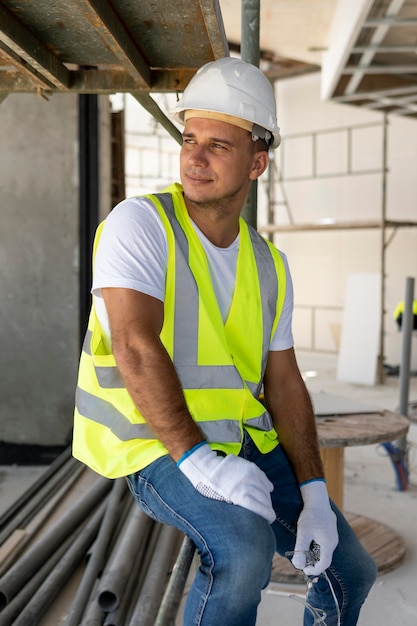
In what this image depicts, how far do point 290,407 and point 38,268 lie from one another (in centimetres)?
400

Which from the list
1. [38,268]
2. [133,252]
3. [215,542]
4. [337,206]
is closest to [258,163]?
[133,252]

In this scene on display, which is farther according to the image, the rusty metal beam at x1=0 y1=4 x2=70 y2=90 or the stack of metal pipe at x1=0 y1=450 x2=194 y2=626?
the stack of metal pipe at x1=0 y1=450 x2=194 y2=626

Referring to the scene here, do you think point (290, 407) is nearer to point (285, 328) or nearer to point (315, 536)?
point (285, 328)

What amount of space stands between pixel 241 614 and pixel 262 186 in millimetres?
13488

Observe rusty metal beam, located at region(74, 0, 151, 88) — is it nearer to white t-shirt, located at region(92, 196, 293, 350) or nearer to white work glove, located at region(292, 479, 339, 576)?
white t-shirt, located at region(92, 196, 293, 350)

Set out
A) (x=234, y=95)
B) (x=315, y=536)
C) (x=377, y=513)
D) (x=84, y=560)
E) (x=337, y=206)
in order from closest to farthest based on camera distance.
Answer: (x=315, y=536)
(x=234, y=95)
(x=84, y=560)
(x=377, y=513)
(x=337, y=206)

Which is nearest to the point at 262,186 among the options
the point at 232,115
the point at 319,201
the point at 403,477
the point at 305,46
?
the point at 319,201

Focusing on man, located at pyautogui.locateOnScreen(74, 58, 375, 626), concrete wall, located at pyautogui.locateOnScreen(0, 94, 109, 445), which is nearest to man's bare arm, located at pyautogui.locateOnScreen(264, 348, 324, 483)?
man, located at pyautogui.locateOnScreen(74, 58, 375, 626)

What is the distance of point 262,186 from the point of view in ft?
48.2

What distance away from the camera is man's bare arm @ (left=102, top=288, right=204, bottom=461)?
5.91ft

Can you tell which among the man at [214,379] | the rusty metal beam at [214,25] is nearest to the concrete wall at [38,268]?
the rusty metal beam at [214,25]

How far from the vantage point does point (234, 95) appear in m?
2.13

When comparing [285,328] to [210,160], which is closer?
[210,160]

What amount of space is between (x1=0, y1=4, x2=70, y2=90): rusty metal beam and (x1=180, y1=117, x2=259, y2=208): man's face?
2.24ft
